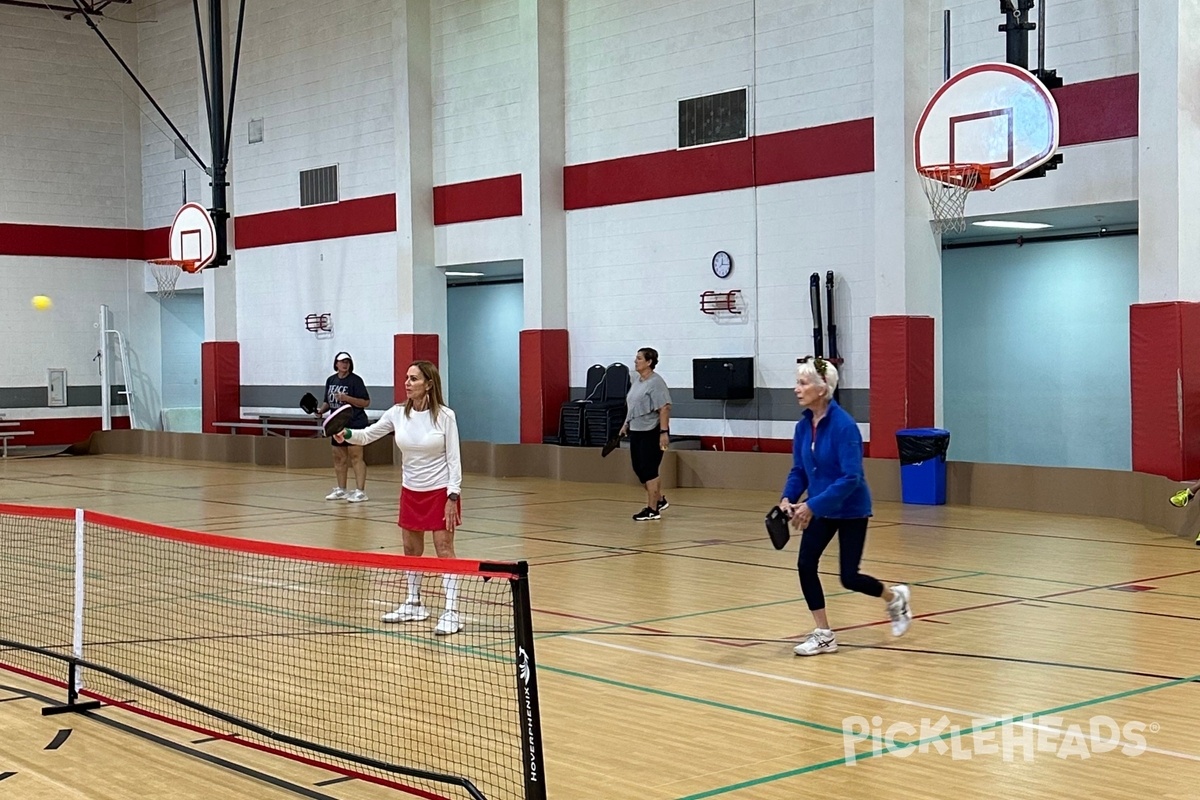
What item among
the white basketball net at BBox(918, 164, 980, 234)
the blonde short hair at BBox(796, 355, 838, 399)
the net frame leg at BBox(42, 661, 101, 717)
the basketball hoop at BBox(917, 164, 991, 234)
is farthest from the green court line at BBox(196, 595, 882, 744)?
the white basketball net at BBox(918, 164, 980, 234)

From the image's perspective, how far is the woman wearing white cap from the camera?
1915cm

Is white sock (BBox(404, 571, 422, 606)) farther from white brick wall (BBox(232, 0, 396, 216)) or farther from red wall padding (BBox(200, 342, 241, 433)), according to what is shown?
red wall padding (BBox(200, 342, 241, 433))

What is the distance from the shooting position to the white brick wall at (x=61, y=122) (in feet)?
104

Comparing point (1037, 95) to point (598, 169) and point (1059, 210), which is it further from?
point (598, 169)

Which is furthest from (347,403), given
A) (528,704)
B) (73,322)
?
(73,322)

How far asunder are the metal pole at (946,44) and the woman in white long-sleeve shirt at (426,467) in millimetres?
10250

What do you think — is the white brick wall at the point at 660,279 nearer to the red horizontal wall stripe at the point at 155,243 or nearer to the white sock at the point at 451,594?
the white sock at the point at 451,594

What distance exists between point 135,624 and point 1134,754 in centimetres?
721

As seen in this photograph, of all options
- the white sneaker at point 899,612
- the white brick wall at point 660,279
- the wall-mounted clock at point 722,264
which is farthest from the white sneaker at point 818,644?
the wall-mounted clock at point 722,264

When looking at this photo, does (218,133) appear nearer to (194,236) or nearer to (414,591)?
(194,236)

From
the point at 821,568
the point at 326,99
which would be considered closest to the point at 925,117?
the point at 821,568

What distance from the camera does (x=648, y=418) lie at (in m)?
16.8

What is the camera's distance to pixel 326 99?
28.6 metres

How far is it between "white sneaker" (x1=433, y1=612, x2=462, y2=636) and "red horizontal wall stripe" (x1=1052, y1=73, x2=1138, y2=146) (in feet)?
35.1
